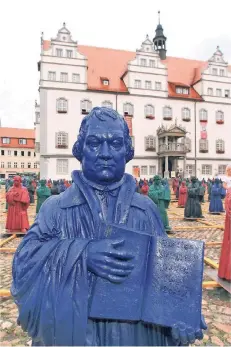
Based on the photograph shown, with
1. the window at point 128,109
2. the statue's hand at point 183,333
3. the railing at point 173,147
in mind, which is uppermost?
the window at point 128,109

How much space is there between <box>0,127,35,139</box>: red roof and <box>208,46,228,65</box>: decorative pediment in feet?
139

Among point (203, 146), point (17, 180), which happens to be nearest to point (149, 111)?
point (203, 146)

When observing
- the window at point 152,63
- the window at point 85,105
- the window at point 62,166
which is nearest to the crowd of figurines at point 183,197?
the window at point 62,166

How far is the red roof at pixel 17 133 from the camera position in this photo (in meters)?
61.7

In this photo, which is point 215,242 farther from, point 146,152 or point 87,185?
point 146,152

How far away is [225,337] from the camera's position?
3.38m

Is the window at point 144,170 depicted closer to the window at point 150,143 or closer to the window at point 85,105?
the window at point 150,143

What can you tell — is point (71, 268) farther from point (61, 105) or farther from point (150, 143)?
point (150, 143)

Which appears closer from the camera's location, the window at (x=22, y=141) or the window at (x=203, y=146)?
the window at (x=203, y=146)

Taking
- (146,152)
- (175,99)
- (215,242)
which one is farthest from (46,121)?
(215,242)

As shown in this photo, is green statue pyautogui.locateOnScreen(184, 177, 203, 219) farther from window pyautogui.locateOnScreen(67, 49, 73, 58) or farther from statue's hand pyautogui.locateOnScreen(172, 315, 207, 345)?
window pyautogui.locateOnScreen(67, 49, 73, 58)

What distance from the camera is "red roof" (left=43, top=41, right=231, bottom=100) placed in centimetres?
3325

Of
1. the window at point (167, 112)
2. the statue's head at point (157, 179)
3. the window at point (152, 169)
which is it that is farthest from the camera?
the window at point (167, 112)

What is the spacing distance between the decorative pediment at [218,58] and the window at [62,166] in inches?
882
